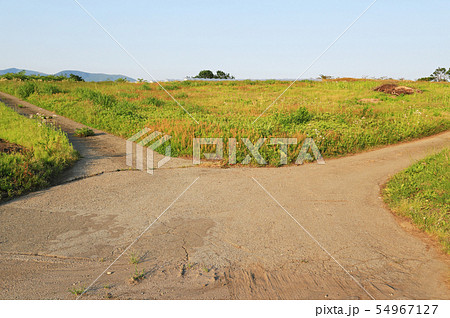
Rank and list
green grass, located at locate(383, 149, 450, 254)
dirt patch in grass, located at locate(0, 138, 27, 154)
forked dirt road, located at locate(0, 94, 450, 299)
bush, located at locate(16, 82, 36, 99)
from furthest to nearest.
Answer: bush, located at locate(16, 82, 36, 99) < dirt patch in grass, located at locate(0, 138, 27, 154) < green grass, located at locate(383, 149, 450, 254) < forked dirt road, located at locate(0, 94, 450, 299)

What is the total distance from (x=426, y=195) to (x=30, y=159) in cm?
735

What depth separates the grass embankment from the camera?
6248 mm

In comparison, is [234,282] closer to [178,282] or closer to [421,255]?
[178,282]

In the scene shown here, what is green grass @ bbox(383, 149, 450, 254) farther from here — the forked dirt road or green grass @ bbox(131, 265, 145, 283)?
green grass @ bbox(131, 265, 145, 283)

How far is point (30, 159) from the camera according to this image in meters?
7.04

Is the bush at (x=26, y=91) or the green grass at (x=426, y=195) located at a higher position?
the bush at (x=26, y=91)

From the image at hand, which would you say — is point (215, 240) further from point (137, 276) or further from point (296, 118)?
point (296, 118)

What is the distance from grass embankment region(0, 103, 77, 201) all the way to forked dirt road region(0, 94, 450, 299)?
303 mm

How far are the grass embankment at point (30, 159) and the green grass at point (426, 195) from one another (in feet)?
20.5

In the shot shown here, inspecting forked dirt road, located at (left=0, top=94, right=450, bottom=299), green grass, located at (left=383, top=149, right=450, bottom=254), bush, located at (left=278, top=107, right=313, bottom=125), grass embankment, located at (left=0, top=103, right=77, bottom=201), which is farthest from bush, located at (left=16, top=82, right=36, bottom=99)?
green grass, located at (left=383, top=149, right=450, bottom=254)

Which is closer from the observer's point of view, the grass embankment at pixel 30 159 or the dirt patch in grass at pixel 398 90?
the grass embankment at pixel 30 159

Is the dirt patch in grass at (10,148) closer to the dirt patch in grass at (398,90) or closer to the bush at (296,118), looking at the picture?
the bush at (296,118)

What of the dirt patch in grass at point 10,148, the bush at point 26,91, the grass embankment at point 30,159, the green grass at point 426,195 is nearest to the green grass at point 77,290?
the grass embankment at point 30,159

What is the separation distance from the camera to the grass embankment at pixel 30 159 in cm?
625
